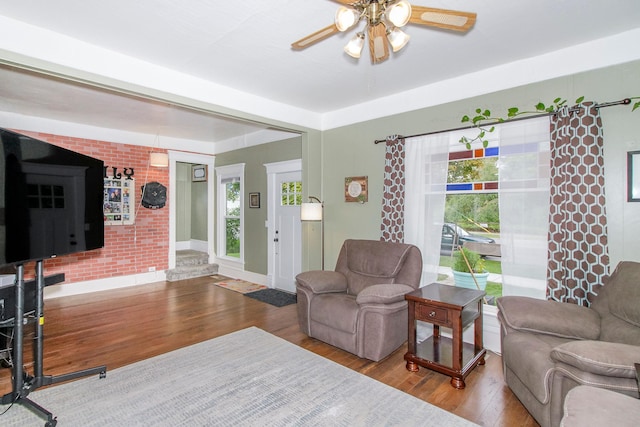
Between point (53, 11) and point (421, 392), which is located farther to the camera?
point (421, 392)

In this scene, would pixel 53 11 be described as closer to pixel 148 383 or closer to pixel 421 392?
pixel 148 383

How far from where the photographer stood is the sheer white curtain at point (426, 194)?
3457 mm

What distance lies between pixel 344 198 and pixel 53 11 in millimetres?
3296

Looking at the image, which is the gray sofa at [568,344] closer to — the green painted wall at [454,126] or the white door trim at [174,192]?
the green painted wall at [454,126]

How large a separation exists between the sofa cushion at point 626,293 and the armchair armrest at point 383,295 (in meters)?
1.42

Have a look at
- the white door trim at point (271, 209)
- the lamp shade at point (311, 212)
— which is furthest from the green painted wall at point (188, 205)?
the lamp shade at point (311, 212)

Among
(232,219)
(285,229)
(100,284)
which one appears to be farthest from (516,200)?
(100,284)

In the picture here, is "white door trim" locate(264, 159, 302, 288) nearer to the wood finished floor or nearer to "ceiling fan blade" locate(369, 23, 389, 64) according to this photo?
the wood finished floor

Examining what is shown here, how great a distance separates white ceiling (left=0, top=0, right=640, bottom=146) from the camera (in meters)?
2.25

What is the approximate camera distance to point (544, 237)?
2840 millimetres

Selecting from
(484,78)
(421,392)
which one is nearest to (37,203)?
(421,392)

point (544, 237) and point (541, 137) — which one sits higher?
point (541, 137)

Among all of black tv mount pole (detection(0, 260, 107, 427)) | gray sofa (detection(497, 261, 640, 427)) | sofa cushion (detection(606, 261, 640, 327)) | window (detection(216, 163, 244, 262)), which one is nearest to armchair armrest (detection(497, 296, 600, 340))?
gray sofa (detection(497, 261, 640, 427))

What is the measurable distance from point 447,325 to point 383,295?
55cm
